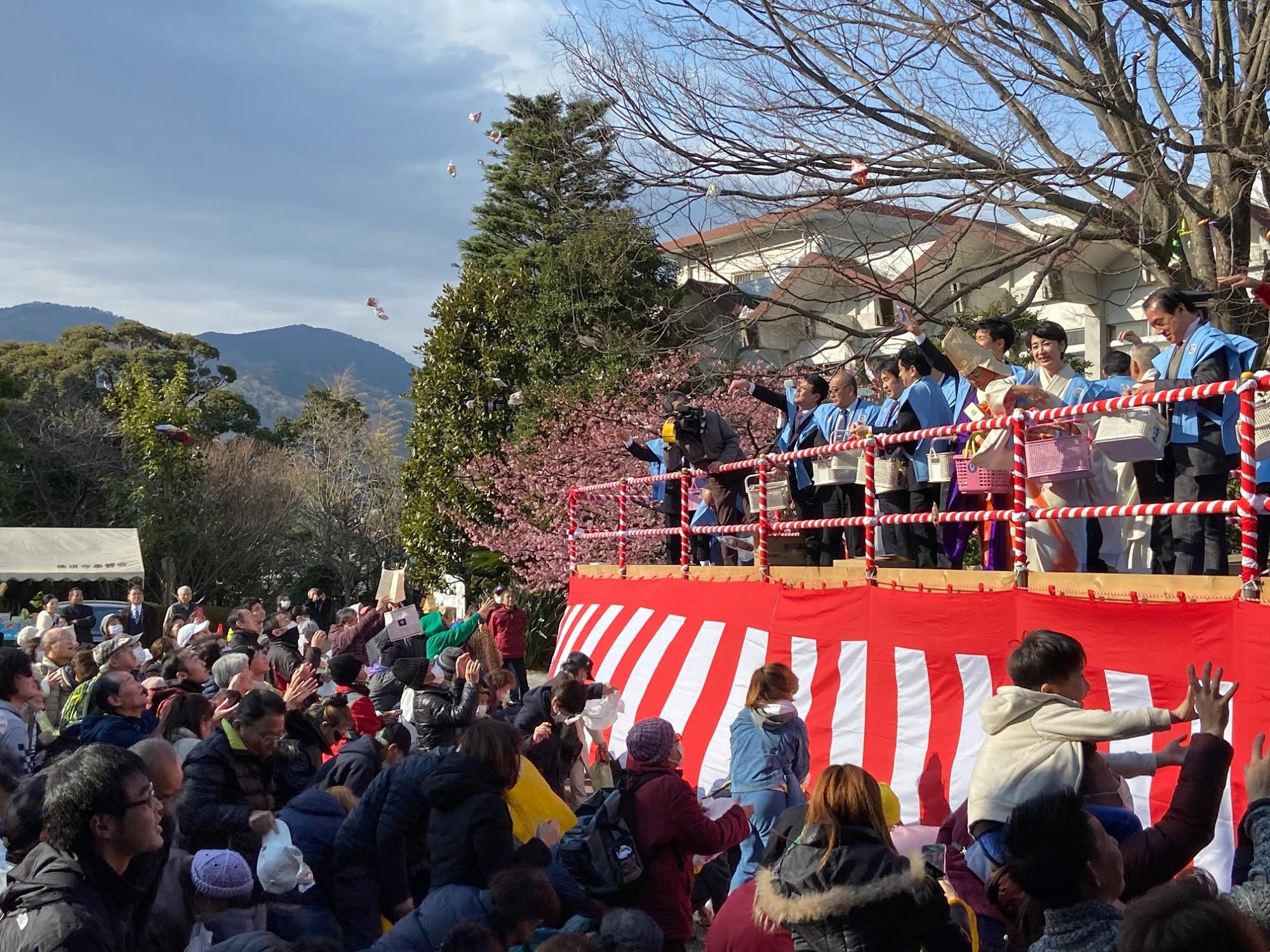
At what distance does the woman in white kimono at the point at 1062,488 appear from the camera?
718cm

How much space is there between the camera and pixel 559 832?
213 inches

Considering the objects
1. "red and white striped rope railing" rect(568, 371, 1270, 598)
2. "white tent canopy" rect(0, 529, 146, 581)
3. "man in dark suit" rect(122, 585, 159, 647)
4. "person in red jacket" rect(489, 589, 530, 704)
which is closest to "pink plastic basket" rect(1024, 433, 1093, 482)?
"red and white striped rope railing" rect(568, 371, 1270, 598)

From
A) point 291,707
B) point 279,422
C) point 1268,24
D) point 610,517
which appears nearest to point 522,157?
point 610,517

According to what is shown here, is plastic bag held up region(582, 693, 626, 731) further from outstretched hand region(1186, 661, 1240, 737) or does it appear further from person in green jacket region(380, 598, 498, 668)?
outstretched hand region(1186, 661, 1240, 737)

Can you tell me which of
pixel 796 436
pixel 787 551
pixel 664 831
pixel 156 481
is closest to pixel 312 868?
pixel 664 831

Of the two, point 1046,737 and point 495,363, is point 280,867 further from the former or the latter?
point 495,363

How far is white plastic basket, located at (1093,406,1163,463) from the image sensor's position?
6.27 m

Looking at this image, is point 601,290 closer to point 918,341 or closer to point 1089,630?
point 918,341

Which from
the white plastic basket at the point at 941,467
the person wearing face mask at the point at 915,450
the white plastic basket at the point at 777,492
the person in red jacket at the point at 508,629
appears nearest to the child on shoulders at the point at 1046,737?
the white plastic basket at the point at 941,467

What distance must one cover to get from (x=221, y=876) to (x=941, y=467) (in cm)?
549

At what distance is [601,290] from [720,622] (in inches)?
578

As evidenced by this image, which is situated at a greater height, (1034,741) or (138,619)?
(1034,741)

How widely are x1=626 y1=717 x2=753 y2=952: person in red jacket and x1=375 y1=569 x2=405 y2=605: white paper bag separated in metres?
10.7

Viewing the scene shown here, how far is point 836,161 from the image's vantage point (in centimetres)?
1159
